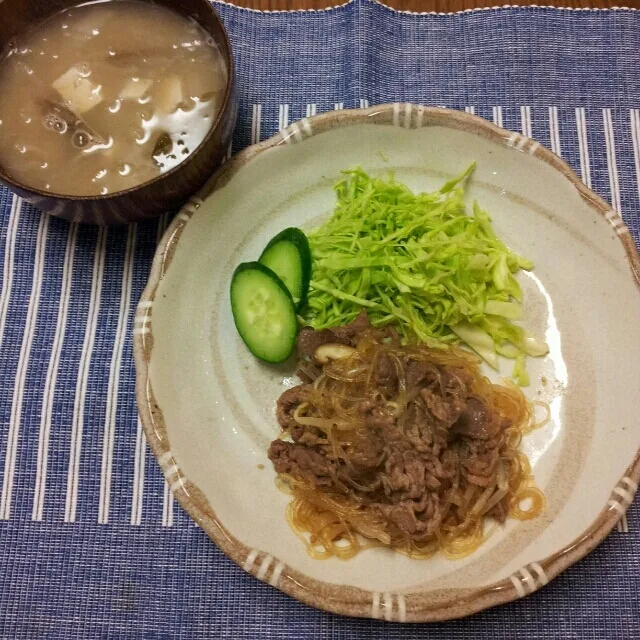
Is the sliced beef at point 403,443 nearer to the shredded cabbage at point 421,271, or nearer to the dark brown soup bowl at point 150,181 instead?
the shredded cabbage at point 421,271

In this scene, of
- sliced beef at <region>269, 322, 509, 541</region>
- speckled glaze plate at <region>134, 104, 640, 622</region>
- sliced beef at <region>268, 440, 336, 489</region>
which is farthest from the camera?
sliced beef at <region>268, 440, 336, 489</region>

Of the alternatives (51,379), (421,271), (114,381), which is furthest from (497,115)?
→ (51,379)

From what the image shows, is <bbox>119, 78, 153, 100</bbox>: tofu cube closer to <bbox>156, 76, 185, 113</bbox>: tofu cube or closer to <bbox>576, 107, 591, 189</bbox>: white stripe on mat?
<bbox>156, 76, 185, 113</bbox>: tofu cube

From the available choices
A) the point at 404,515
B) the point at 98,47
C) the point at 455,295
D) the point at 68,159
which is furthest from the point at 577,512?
the point at 98,47

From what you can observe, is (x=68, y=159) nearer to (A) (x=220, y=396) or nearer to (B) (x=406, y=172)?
(A) (x=220, y=396)

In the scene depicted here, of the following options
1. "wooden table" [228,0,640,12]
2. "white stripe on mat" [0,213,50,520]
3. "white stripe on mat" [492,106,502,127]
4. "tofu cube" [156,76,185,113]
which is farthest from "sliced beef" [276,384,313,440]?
"wooden table" [228,0,640,12]

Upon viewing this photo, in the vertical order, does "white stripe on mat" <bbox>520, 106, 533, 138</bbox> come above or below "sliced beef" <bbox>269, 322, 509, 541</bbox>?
above

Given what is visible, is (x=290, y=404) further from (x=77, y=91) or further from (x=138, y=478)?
(x=77, y=91)
